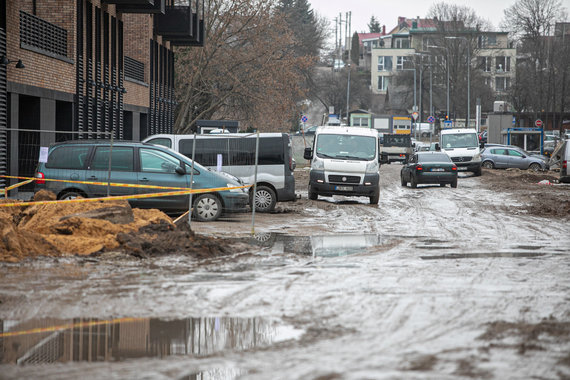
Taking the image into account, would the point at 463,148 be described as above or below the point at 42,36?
below

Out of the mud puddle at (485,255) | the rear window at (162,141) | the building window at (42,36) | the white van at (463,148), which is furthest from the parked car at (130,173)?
the white van at (463,148)

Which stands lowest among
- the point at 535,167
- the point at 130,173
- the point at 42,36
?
the point at 535,167

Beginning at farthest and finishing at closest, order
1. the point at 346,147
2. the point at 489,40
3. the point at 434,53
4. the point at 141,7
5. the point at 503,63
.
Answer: the point at 503,63, the point at 489,40, the point at 434,53, the point at 141,7, the point at 346,147

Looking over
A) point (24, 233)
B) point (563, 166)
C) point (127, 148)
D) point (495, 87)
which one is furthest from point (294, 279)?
point (495, 87)

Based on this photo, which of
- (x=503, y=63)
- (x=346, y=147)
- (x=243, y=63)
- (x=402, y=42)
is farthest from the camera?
(x=402, y=42)

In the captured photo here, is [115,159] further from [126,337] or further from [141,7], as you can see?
[141,7]

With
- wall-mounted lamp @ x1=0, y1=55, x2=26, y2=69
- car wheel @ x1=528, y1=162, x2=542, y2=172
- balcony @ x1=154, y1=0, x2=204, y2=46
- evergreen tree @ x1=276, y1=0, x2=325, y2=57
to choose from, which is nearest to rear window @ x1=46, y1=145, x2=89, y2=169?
wall-mounted lamp @ x1=0, y1=55, x2=26, y2=69

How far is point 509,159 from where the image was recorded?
162 feet

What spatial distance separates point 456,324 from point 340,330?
1.07 m

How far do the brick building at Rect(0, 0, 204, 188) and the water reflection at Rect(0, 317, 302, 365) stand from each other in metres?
8.49

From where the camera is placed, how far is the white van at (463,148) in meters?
43.8

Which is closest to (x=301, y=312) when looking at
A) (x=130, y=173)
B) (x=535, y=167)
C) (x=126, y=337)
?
(x=126, y=337)

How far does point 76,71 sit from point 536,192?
15.8 m

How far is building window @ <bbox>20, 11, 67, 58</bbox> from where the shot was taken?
2270cm
